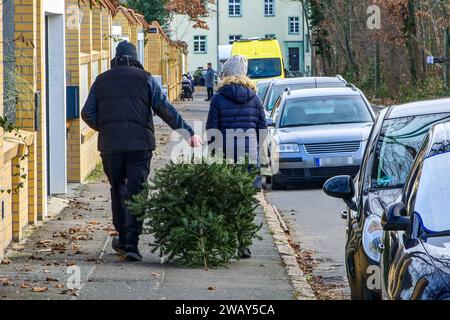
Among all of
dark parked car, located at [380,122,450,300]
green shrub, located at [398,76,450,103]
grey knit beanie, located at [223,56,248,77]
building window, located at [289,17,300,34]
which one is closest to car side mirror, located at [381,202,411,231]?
dark parked car, located at [380,122,450,300]

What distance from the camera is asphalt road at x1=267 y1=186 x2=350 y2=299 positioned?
36.8 ft

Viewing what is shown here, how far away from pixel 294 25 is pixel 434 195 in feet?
331

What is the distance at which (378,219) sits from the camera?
8.10 meters

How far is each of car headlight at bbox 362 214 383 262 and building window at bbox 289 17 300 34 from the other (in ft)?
325

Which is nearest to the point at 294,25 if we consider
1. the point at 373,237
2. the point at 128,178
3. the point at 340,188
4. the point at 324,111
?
the point at 324,111

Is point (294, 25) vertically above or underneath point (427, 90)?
above

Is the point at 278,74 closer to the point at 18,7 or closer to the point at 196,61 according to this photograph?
the point at 18,7

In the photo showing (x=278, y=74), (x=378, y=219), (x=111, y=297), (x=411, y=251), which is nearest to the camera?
(x=411, y=251)

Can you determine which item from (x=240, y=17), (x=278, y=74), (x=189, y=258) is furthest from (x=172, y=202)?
(x=240, y=17)

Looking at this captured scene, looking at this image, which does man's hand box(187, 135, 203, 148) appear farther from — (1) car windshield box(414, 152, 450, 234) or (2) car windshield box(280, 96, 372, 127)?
(2) car windshield box(280, 96, 372, 127)

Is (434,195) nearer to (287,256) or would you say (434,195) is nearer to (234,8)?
(287,256)

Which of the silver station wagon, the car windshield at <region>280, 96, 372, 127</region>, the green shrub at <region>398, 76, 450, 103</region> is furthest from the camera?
the green shrub at <region>398, 76, 450, 103</region>

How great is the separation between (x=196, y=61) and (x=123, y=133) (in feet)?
321

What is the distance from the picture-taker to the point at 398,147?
940 cm
